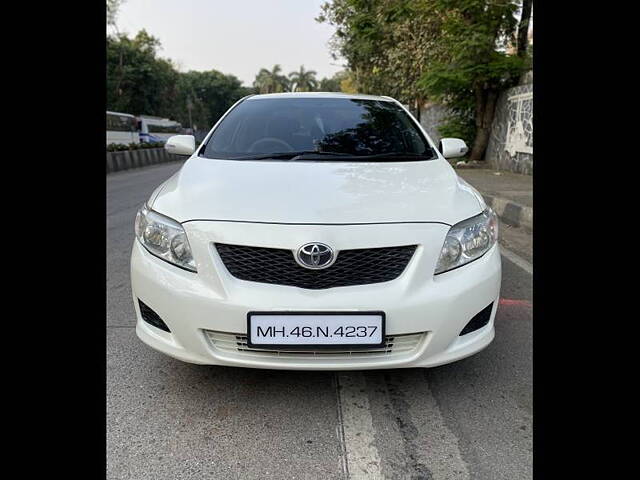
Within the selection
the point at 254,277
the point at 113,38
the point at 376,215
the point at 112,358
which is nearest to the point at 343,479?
the point at 254,277

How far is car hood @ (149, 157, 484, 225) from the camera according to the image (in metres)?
2.08

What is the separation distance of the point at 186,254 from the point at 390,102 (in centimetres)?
224

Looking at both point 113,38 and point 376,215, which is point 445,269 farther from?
point 113,38

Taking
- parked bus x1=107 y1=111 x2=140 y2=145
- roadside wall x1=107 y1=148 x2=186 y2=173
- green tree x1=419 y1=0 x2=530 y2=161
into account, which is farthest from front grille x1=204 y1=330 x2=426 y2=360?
parked bus x1=107 y1=111 x2=140 y2=145

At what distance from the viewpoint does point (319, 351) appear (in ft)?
6.38

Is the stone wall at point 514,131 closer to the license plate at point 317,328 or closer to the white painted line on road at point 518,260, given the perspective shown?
the white painted line on road at point 518,260

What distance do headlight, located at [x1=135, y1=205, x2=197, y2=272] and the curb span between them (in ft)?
16.6

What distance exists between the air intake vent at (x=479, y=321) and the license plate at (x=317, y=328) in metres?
0.42

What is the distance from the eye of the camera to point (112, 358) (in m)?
2.65

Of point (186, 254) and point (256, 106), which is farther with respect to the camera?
point (256, 106)

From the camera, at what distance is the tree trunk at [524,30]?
11.4 m

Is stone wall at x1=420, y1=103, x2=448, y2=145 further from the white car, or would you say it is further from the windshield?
the white car
